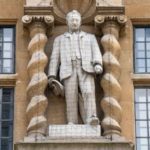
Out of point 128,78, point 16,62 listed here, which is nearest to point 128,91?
point 128,78

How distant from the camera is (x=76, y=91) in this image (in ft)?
102

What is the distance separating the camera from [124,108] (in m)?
31.3

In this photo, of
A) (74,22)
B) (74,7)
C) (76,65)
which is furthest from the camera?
(74,7)

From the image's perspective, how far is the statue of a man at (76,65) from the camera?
31.1 metres

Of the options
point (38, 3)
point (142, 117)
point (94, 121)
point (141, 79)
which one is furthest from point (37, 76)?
point (142, 117)

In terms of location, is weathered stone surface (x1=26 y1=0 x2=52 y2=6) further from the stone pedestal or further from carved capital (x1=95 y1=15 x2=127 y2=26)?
the stone pedestal

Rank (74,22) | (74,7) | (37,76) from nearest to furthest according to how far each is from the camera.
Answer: (37,76) → (74,22) → (74,7)

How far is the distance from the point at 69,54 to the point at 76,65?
0.89ft

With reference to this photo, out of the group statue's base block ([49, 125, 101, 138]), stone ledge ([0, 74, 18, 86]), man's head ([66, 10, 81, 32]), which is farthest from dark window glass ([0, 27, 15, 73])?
statue's base block ([49, 125, 101, 138])

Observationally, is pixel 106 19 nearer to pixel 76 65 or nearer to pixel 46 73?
pixel 76 65

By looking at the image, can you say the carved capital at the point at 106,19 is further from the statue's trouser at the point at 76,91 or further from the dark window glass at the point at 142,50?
the statue's trouser at the point at 76,91

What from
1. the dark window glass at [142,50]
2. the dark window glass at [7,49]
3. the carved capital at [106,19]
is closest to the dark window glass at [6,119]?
the dark window glass at [7,49]

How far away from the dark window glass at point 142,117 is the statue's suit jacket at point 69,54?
3.70 ft

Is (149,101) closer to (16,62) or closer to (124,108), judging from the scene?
(124,108)
